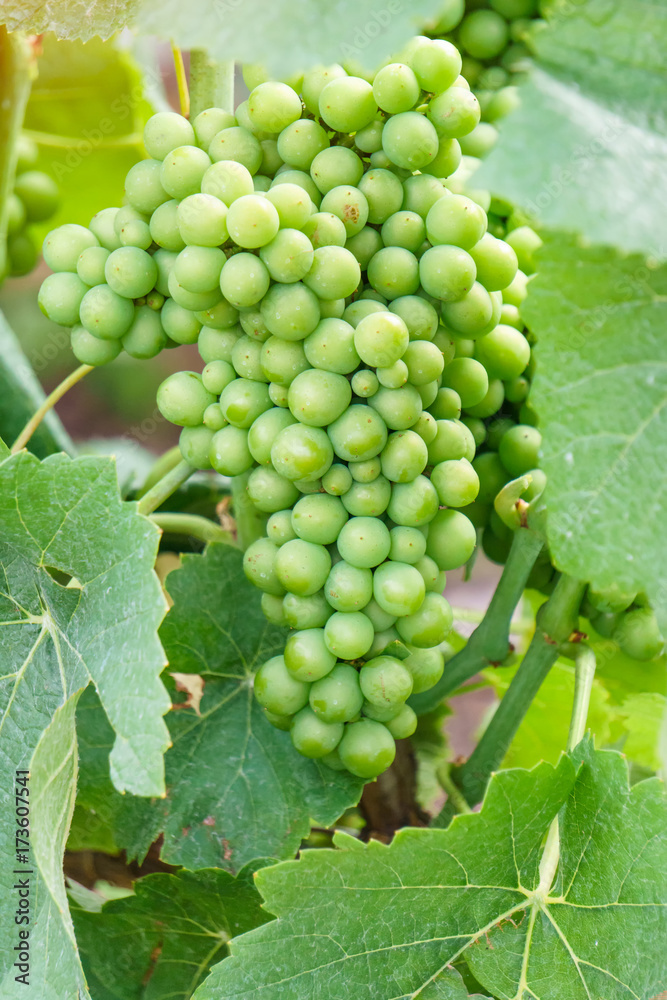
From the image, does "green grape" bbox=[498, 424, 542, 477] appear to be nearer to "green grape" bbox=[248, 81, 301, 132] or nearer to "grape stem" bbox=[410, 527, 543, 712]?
"grape stem" bbox=[410, 527, 543, 712]

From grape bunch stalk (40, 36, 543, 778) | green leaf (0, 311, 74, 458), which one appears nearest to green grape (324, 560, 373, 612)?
grape bunch stalk (40, 36, 543, 778)

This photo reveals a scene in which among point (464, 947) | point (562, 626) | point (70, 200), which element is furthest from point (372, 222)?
point (70, 200)

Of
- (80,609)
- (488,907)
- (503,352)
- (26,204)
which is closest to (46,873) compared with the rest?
(80,609)

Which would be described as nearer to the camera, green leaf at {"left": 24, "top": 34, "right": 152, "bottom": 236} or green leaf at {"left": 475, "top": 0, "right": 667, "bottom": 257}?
green leaf at {"left": 475, "top": 0, "right": 667, "bottom": 257}

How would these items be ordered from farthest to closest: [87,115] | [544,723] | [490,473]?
[87,115]
[544,723]
[490,473]

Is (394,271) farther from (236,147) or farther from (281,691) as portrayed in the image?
(281,691)

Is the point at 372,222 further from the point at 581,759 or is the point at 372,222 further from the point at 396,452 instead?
the point at 581,759
